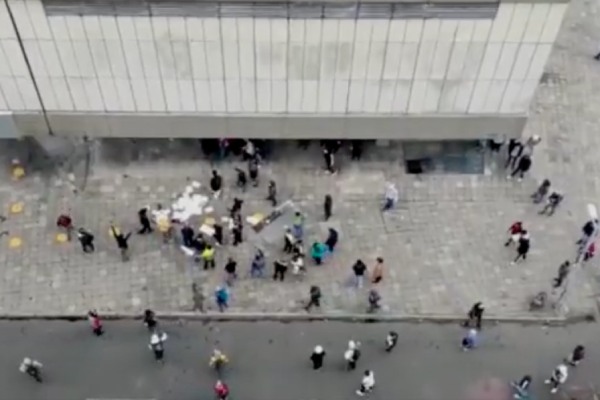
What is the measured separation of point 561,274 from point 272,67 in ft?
38.9

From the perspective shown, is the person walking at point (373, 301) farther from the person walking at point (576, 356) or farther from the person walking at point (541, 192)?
the person walking at point (541, 192)

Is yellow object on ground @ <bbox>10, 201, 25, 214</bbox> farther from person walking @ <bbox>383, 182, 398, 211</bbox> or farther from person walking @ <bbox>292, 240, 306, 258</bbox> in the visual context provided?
person walking @ <bbox>383, 182, 398, 211</bbox>

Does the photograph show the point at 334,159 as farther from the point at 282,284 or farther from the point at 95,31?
the point at 95,31

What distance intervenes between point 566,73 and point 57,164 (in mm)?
20307

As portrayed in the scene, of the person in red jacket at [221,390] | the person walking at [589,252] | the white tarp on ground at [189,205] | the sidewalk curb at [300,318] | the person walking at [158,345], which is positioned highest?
the white tarp on ground at [189,205]

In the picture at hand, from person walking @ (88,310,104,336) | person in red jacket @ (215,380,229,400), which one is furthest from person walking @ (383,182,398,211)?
person walking @ (88,310,104,336)

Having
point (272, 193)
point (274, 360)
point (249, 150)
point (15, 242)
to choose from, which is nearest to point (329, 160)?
point (272, 193)

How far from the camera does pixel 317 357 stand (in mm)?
29859

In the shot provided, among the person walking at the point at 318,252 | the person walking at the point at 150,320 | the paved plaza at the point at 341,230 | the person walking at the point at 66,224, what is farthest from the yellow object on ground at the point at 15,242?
the person walking at the point at 318,252

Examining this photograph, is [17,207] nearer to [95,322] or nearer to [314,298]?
[95,322]

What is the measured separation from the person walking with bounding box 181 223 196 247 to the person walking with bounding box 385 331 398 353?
7.44m

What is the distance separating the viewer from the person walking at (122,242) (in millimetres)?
32125

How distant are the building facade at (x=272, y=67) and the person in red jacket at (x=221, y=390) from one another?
8870mm

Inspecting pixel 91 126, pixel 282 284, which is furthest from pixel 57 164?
pixel 282 284
